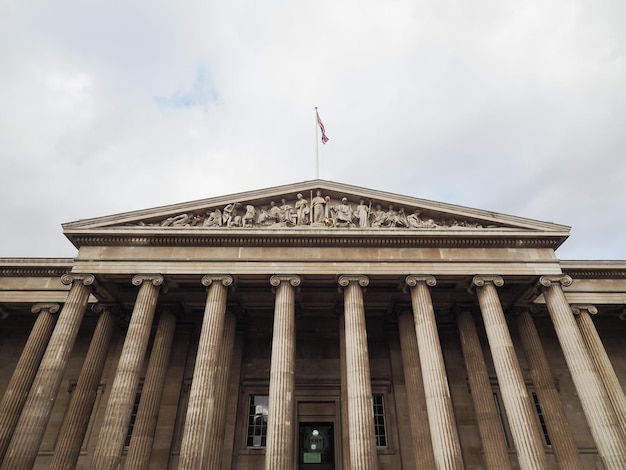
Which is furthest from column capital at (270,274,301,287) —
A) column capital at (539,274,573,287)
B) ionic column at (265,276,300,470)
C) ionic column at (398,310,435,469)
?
column capital at (539,274,573,287)

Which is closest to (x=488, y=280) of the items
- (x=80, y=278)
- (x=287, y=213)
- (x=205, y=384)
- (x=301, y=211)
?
(x=301, y=211)

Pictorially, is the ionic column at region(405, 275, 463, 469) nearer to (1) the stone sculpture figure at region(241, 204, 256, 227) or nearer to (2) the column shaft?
(2) the column shaft

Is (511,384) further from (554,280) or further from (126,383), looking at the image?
(126,383)

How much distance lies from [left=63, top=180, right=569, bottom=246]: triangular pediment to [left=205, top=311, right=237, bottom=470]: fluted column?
480 centimetres

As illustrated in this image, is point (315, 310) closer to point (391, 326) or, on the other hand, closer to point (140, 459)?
point (391, 326)

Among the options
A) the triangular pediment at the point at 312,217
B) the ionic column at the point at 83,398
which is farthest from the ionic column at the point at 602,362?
the ionic column at the point at 83,398

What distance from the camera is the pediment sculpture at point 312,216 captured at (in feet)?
64.7

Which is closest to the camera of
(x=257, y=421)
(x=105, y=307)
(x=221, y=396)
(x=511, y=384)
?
(x=511, y=384)

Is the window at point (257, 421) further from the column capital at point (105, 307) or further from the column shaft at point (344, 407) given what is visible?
the column capital at point (105, 307)

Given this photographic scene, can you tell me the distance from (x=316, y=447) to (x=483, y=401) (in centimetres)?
808

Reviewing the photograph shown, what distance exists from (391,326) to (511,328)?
659 centimetres

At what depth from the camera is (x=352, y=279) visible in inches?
732

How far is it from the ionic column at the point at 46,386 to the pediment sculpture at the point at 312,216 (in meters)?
Answer: 4.13

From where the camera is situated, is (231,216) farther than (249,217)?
Yes
